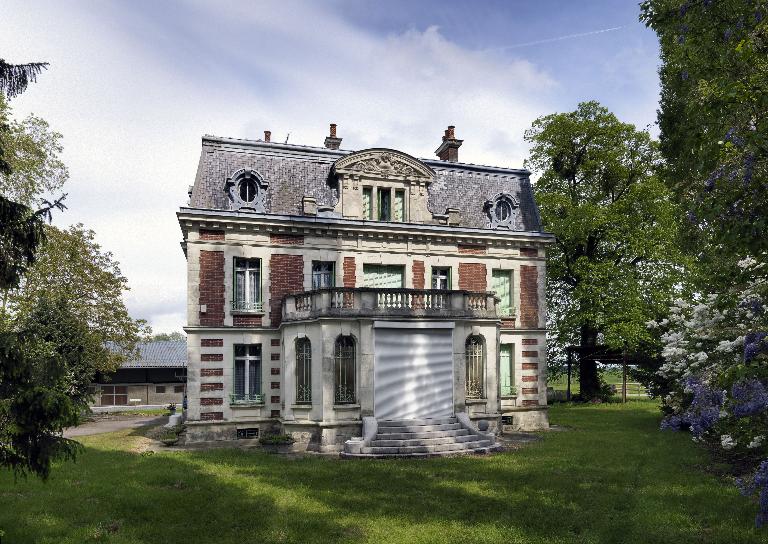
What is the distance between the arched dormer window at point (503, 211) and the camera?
27.2m

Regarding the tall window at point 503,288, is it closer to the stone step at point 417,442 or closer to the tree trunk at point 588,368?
the stone step at point 417,442

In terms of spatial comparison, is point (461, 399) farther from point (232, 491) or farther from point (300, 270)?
point (232, 491)

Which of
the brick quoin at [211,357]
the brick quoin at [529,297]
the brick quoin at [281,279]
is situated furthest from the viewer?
the brick quoin at [529,297]

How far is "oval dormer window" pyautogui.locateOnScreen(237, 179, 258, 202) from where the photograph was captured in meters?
23.8

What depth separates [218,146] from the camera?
2434 centimetres

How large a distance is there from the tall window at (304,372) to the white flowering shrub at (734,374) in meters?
12.2

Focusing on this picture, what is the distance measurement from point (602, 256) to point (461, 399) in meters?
19.3

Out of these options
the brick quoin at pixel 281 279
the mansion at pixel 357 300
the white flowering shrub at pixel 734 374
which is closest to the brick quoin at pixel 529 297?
the mansion at pixel 357 300

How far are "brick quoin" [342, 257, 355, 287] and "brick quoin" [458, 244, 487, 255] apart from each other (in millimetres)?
4989

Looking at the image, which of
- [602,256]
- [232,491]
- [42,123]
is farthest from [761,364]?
[42,123]

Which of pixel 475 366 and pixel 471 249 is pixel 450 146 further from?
pixel 475 366

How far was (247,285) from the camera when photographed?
23.3 meters

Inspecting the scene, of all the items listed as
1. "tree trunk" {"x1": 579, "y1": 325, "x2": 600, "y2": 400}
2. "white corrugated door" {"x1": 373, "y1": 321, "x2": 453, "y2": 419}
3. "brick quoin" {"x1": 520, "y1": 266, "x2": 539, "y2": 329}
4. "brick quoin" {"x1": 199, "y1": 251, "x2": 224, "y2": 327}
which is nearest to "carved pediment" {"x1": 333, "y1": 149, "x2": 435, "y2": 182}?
"brick quoin" {"x1": 199, "y1": 251, "x2": 224, "y2": 327}

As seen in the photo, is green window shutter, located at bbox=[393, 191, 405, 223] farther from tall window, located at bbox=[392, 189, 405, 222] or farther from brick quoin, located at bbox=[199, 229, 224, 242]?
brick quoin, located at bbox=[199, 229, 224, 242]
